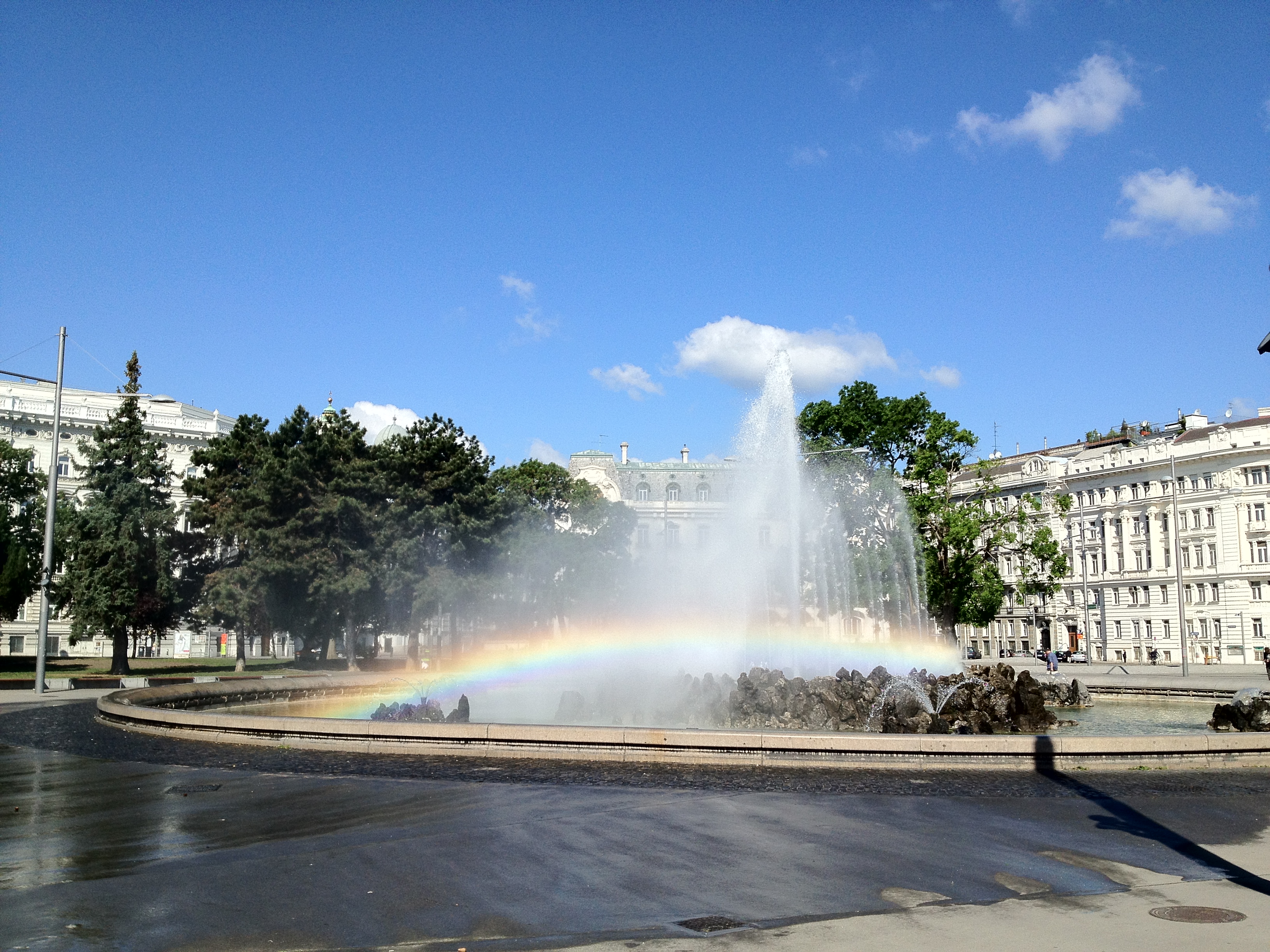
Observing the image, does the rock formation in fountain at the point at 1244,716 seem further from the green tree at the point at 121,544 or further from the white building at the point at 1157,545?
the green tree at the point at 121,544

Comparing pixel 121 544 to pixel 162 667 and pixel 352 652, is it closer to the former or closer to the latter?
pixel 162 667

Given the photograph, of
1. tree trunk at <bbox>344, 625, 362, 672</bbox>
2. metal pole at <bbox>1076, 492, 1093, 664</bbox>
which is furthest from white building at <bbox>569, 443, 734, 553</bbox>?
tree trunk at <bbox>344, 625, 362, 672</bbox>

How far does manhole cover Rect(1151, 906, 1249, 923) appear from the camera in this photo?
753 centimetres

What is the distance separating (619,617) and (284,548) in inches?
637

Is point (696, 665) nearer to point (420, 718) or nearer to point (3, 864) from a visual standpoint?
point (420, 718)

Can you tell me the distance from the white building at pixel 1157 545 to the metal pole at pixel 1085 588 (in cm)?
12

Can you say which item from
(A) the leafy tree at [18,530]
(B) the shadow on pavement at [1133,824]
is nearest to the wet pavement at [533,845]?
(B) the shadow on pavement at [1133,824]

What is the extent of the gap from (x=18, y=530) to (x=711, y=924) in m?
64.9

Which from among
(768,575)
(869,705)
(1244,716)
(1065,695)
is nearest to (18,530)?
(768,575)

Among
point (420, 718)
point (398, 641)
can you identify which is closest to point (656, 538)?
point (398, 641)

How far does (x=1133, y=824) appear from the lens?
37.0ft

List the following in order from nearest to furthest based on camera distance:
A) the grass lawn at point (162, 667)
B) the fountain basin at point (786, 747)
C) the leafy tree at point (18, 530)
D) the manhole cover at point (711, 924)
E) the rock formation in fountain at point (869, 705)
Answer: the manhole cover at point (711, 924) < the fountain basin at point (786, 747) < the rock formation in fountain at point (869, 705) < the grass lawn at point (162, 667) < the leafy tree at point (18, 530)

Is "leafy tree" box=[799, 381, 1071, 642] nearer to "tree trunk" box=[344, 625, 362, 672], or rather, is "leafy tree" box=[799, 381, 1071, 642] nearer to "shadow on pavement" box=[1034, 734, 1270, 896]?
"tree trunk" box=[344, 625, 362, 672]

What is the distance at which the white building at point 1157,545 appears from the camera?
249ft
